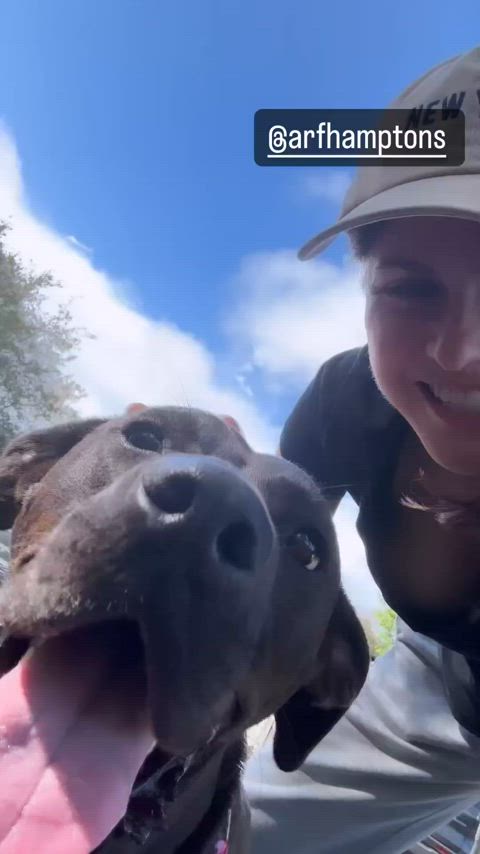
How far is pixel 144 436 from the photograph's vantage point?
6.08 feet

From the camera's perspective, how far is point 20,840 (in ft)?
3.93

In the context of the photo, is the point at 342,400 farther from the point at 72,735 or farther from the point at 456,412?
the point at 72,735

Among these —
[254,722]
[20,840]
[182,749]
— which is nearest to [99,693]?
[182,749]

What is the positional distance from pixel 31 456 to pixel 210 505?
4.00 feet

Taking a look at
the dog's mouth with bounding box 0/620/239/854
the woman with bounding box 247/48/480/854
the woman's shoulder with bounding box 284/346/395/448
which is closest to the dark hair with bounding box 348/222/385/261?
the woman with bounding box 247/48/480/854

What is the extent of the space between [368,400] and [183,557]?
175cm

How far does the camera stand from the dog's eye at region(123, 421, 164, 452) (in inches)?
71.9

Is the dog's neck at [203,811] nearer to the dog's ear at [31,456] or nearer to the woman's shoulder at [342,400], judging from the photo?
the dog's ear at [31,456]

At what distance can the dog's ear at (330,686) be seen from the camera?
A: 247 centimetres

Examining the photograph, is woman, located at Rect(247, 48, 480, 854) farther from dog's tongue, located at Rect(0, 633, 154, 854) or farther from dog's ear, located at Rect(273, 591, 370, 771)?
dog's tongue, located at Rect(0, 633, 154, 854)

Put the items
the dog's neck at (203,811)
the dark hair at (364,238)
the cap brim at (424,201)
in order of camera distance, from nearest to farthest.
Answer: the cap brim at (424,201) → the dog's neck at (203,811) → the dark hair at (364,238)

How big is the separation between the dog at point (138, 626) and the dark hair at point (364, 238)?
961 mm

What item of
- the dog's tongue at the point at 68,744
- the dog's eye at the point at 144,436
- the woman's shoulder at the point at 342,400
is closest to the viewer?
the dog's tongue at the point at 68,744

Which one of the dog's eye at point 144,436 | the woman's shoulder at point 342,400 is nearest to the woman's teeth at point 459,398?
the woman's shoulder at point 342,400
